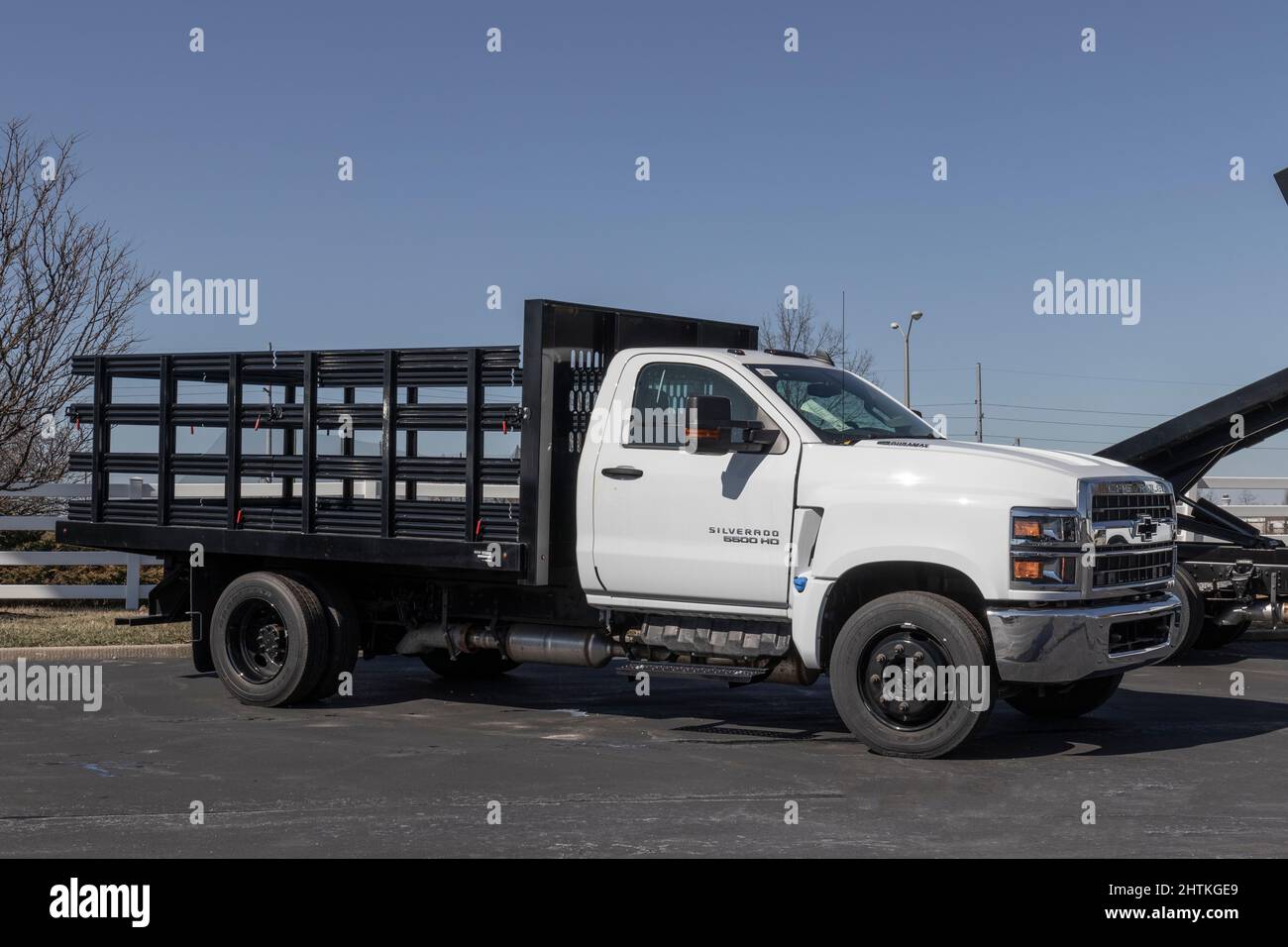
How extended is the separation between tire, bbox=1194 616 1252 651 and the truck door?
22.2 ft

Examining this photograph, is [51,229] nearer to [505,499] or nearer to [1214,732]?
[505,499]

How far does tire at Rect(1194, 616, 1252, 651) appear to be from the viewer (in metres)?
14.6

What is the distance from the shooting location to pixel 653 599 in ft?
32.6

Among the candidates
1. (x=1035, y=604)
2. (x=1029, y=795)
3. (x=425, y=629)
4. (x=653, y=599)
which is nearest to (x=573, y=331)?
(x=653, y=599)

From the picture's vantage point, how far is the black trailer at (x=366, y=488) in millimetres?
10266

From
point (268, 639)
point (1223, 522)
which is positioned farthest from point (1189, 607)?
point (268, 639)

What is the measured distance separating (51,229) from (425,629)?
10877 millimetres

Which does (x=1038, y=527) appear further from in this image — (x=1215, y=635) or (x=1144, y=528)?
(x=1215, y=635)

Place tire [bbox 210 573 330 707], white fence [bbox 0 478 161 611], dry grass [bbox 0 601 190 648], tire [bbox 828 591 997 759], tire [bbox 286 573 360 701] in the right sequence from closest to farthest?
tire [bbox 828 591 997 759] < tire [bbox 210 573 330 707] < tire [bbox 286 573 360 701] < dry grass [bbox 0 601 190 648] < white fence [bbox 0 478 161 611]

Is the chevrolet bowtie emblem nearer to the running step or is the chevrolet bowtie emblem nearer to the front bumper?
the front bumper

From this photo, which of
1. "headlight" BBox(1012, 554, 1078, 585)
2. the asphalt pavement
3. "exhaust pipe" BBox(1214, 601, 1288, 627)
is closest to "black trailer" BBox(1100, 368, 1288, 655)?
"exhaust pipe" BBox(1214, 601, 1288, 627)

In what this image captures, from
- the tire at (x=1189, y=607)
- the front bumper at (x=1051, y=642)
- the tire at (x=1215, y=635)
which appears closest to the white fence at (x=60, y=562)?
the tire at (x=1189, y=607)

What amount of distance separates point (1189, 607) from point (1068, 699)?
3758 millimetres
